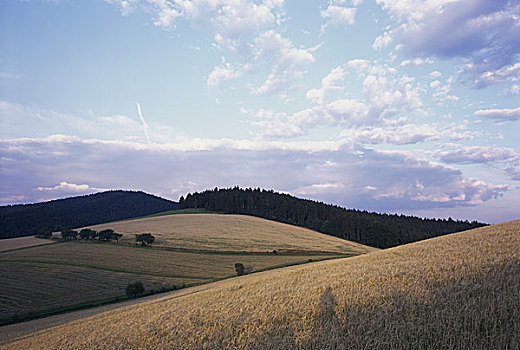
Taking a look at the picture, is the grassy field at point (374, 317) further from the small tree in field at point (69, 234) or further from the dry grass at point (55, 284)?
the small tree in field at point (69, 234)

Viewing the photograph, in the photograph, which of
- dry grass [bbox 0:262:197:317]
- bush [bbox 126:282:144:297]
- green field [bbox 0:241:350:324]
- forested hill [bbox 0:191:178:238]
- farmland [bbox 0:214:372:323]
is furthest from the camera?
forested hill [bbox 0:191:178:238]

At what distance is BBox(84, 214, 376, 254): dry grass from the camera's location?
178 ft

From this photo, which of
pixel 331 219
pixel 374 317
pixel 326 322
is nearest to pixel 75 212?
pixel 331 219

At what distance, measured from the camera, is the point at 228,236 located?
5966 cm

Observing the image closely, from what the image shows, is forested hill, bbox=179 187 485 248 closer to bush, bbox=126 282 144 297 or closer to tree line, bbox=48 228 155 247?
tree line, bbox=48 228 155 247

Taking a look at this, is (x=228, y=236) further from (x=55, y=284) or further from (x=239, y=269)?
(x=55, y=284)

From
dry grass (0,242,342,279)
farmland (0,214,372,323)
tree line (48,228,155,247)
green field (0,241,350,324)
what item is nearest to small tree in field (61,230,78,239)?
tree line (48,228,155,247)

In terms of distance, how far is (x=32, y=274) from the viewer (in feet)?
124

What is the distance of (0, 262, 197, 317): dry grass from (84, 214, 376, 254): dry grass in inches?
648

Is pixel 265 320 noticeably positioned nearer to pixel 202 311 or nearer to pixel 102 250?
pixel 202 311

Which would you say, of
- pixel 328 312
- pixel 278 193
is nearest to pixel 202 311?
pixel 328 312

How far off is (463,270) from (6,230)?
13959 centimetres

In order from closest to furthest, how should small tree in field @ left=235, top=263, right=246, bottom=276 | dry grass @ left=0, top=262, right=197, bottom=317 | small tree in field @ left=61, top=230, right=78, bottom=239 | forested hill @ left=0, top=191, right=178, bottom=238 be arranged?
dry grass @ left=0, top=262, right=197, bottom=317
small tree in field @ left=235, top=263, right=246, bottom=276
small tree in field @ left=61, top=230, right=78, bottom=239
forested hill @ left=0, top=191, right=178, bottom=238

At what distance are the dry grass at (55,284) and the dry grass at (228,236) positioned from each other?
16.5 m
